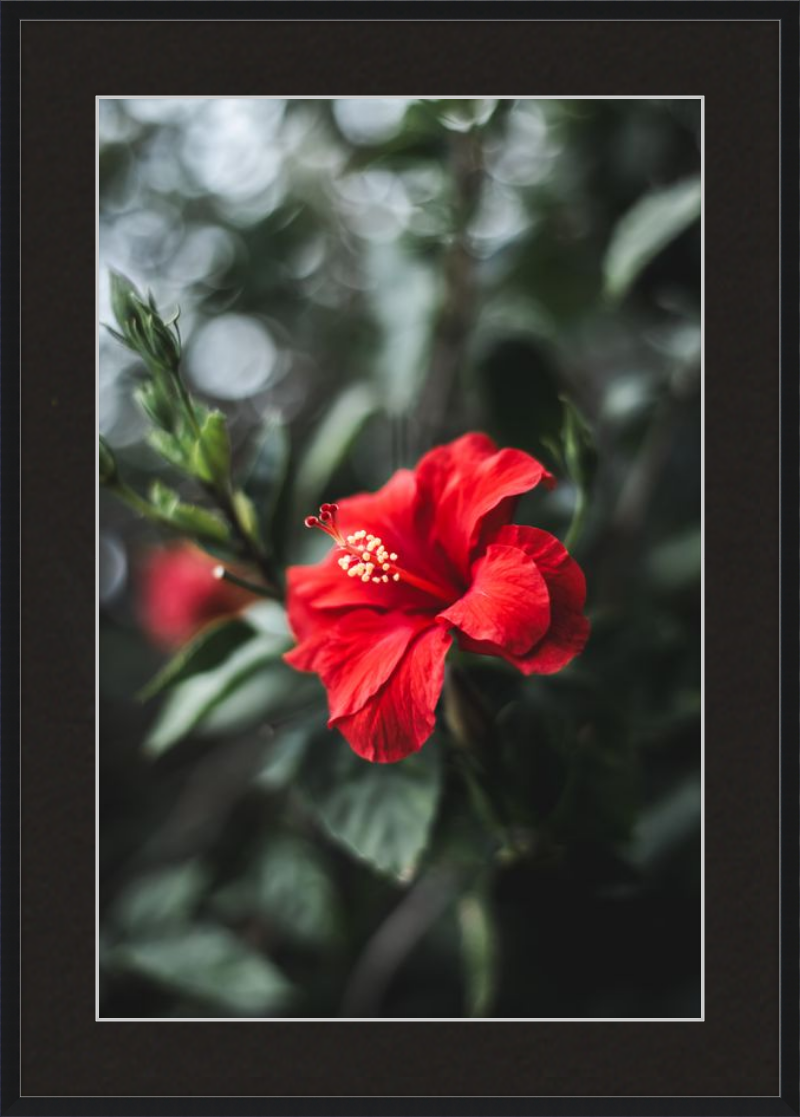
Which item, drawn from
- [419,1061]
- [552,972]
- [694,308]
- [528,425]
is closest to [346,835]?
[419,1061]

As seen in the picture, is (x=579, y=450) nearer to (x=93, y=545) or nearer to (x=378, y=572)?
(x=378, y=572)

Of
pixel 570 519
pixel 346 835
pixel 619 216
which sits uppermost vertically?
pixel 619 216

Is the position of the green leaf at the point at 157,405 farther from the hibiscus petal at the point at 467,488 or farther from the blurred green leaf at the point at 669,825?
the blurred green leaf at the point at 669,825

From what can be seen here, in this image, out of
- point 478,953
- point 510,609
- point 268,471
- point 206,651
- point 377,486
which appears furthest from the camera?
point 377,486

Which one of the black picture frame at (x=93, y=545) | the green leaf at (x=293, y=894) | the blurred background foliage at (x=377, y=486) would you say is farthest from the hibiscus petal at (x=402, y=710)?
the green leaf at (x=293, y=894)

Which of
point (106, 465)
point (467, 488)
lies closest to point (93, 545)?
point (106, 465)

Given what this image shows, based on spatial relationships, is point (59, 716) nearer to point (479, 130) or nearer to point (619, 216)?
point (479, 130)

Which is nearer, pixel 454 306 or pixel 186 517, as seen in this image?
pixel 186 517

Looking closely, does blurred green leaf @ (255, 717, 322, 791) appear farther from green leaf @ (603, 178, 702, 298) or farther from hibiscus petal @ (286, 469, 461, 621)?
green leaf @ (603, 178, 702, 298)
